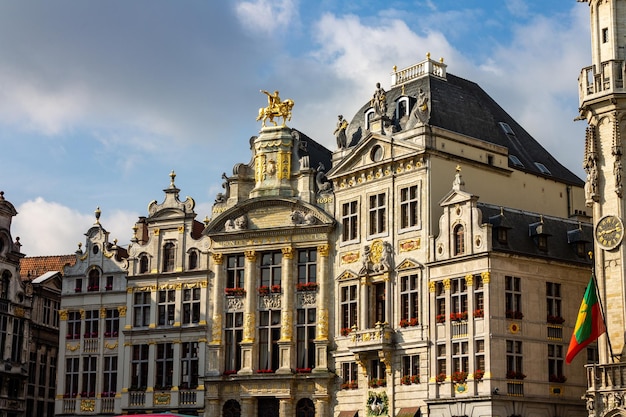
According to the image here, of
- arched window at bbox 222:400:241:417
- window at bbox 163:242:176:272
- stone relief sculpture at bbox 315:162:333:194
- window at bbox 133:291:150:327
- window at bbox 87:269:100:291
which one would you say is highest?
stone relief sculpture at bbox 315:162:333:194

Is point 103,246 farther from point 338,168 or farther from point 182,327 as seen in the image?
point 338,168

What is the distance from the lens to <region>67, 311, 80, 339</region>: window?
61.7m

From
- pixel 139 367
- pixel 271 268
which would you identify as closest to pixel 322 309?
pixel 271 268

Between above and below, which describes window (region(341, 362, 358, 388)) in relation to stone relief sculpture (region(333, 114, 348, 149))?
below

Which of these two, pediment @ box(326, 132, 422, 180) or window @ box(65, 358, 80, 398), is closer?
pediment @ box(326, 132, 422, 180)

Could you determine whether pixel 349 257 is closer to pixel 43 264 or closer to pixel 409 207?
pixel 409 207

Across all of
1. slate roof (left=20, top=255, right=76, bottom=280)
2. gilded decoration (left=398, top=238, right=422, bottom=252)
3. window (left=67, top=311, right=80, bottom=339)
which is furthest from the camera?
slate roof (left=20, top=255, right=76, bottom=280)

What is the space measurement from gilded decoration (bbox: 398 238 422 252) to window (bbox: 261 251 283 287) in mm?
7120

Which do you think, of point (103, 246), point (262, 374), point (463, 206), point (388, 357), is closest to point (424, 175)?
point (463, 206)

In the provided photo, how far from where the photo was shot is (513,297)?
4878 cm

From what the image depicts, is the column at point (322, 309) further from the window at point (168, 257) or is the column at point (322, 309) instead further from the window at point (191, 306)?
the window at point (168, 257)

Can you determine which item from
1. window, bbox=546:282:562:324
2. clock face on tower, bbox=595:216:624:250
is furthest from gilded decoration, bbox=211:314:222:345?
clock face on tower, bbox=595:216:624:250

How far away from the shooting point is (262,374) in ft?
183

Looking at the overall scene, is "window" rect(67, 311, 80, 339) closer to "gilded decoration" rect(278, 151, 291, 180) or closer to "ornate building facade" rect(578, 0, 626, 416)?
"gilded decoration" rect(278, 151, 291, 180)
